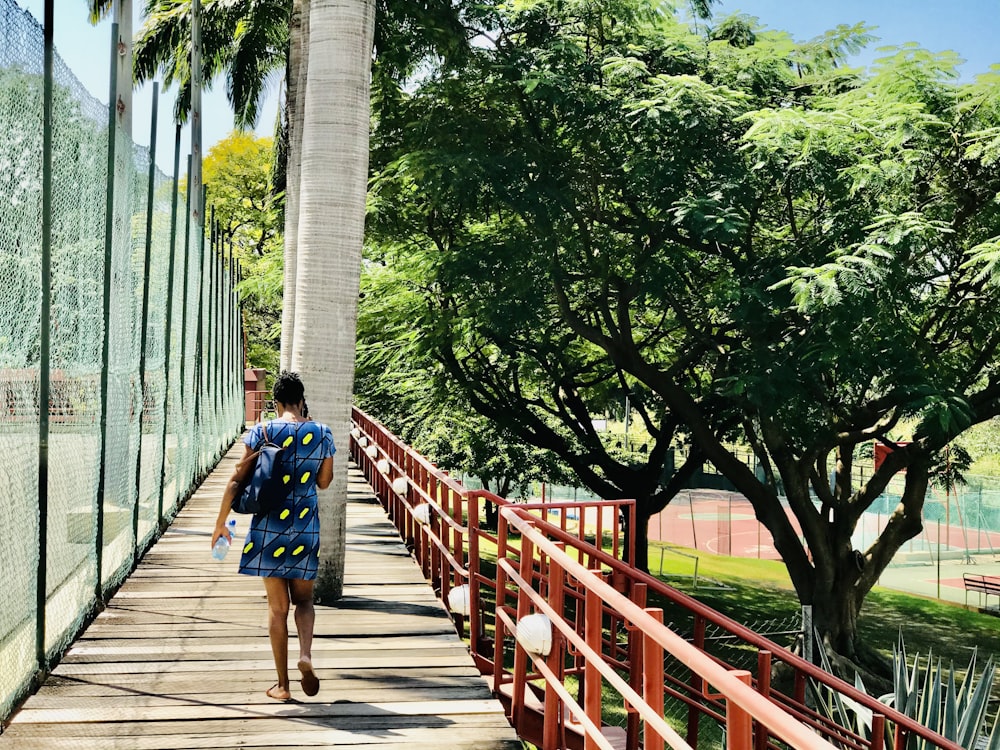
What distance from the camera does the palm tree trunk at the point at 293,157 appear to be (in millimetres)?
12727

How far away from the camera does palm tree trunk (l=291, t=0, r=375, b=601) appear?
693cm

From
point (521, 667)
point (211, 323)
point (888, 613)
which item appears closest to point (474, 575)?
point (521, 667)

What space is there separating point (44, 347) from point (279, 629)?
70.9 inches

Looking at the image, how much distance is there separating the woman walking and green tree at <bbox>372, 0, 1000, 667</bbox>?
729 cm

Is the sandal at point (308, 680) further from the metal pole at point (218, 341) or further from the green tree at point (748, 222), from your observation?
the metal pole at point (218, 341)

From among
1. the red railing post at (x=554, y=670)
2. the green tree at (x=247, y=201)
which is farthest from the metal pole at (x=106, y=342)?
the green tree at (x=247, y=201)

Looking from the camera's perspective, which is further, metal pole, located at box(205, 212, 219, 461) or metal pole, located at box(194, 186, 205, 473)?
metal pole, located at box(205, 212, 219, 461)

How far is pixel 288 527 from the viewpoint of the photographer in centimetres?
486

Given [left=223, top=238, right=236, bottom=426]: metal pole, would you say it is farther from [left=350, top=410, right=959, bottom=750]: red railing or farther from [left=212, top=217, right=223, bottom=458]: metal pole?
[left=350, top=410, right=959, bottom=750]: red railing

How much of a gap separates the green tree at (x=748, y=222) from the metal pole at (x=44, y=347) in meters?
8.03

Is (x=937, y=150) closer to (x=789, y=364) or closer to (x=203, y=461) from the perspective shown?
(x=789, y=364)

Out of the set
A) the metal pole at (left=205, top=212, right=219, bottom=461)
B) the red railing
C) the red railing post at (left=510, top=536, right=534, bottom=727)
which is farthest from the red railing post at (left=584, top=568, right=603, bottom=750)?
the metal pole at (left=205, top=212, right=219, bottom=461)

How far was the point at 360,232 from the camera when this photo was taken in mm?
7172

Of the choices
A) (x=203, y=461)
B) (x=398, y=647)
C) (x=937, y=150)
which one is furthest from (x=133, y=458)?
(x=937, y=150)
